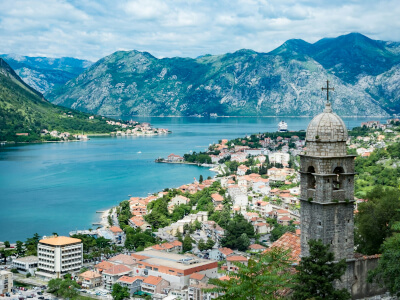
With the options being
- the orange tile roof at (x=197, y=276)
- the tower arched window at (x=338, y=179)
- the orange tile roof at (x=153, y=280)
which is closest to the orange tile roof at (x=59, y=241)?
the orange tile roof at (x=153, y=280)

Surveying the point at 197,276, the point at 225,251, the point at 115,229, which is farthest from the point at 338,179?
the point at 115,229

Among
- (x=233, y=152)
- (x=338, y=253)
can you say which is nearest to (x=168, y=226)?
(x=338, y=253)

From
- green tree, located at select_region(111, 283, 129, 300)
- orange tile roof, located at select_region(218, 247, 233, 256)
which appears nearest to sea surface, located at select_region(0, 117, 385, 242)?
orange tile roof, located at select_region(218, 247, 233, 256)

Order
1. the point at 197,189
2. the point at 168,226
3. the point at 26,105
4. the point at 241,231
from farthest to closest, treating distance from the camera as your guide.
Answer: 1. the point at 26,105
2. the point at 197,189
3. the point at 168,226
4. the point at 241,231

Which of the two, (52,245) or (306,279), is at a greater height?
(306,279)

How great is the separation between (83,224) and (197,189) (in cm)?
1202

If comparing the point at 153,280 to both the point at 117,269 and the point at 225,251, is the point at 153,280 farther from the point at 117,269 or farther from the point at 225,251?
the point at 225,251

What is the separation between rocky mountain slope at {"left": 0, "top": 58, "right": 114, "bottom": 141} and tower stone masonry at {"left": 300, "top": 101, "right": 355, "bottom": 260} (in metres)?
108

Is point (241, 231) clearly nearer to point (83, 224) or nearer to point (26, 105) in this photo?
point (83, 224)

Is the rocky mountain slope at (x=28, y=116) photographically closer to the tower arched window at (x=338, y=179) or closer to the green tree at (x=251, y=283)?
the tower arched window at (x=338, y=179)

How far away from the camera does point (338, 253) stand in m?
10.7

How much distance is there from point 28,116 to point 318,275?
407 ft

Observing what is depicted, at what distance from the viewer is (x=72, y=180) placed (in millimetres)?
61656

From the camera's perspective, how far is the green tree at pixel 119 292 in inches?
941
